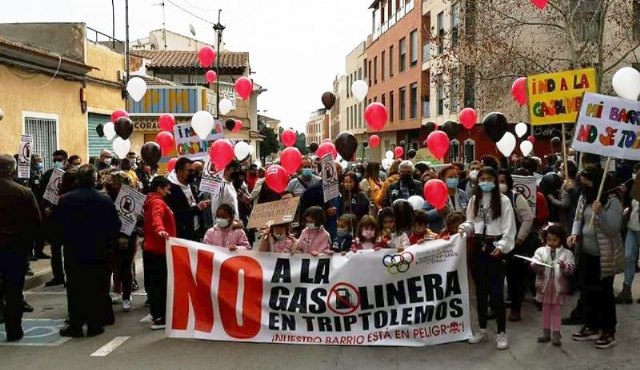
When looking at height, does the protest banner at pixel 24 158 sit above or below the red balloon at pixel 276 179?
above

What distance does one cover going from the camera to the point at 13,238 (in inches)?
281

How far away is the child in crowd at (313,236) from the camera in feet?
23.8

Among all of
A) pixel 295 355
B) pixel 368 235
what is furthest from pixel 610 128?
pixel 295 355

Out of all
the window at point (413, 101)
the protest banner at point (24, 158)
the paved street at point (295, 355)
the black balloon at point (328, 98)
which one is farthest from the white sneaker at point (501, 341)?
the window at point (413, 101)

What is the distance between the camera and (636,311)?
811cm

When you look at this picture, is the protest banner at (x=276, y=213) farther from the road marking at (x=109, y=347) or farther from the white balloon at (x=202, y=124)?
the white balloon at (x=202, y=124)

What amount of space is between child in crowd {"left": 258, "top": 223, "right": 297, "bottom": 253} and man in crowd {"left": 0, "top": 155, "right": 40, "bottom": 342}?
2436 mm

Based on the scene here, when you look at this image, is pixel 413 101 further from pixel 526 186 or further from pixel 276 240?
pixel 276 240

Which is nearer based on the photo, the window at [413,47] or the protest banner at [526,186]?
the protest banner at [526,186]

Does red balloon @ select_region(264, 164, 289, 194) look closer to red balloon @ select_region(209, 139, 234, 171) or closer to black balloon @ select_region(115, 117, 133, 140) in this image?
red balloon @ select_region(209, 139, 234, 171)

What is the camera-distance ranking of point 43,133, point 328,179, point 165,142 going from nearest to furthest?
point 328,179 < point 165,142 < point 43,133

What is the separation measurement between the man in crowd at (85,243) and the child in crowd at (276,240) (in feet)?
5.26

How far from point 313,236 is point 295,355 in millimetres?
1338

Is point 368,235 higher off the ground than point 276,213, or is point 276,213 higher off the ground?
point 276,213
